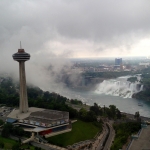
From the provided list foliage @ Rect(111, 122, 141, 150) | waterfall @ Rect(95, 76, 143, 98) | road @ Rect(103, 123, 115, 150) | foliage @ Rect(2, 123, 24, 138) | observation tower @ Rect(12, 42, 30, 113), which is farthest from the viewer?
waterfall @ Rect(95, 76, 143, 98)

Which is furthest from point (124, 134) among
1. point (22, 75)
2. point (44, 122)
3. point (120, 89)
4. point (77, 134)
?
point (120, 89)

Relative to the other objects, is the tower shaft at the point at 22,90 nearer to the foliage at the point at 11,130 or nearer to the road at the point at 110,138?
the foliage at the point at 11,130

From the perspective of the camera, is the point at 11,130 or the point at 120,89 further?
the point at 120,89

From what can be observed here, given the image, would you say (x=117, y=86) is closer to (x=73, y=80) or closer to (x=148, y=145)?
(x=73, y=80)

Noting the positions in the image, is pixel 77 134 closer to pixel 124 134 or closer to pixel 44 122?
pixel 44 122

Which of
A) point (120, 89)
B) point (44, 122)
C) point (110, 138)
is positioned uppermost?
point (120, 89)

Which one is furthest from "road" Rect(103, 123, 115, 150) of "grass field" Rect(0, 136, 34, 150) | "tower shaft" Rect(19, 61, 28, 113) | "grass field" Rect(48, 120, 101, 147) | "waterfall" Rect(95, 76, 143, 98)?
"waterfall" Rect(95, 76, 143, 98)

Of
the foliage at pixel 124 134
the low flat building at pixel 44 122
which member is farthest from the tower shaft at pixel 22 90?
the foliage at pixel 124 134

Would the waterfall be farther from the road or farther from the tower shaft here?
Answer: the tower shaft

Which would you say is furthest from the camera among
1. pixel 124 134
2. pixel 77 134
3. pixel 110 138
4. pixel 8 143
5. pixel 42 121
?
pixel 42 121
